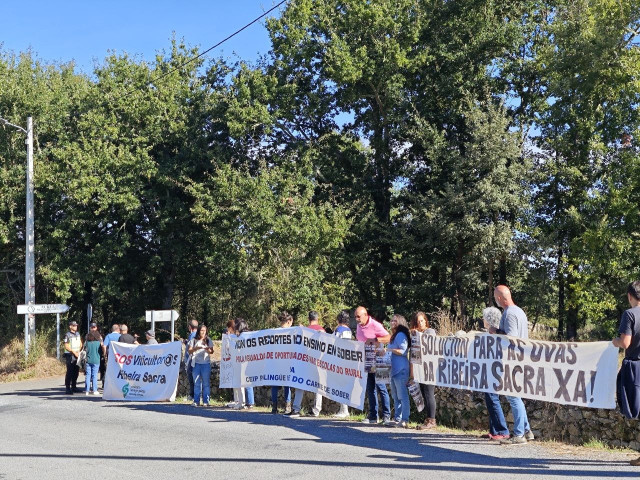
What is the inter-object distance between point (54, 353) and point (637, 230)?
22.4 metres

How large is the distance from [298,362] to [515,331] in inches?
203

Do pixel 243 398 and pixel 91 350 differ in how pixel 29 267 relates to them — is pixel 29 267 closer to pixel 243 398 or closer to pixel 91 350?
pixel 91 350

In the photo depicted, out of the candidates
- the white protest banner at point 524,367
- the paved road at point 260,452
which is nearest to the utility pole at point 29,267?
the paved road at point 260,452

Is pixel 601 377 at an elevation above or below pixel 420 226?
below

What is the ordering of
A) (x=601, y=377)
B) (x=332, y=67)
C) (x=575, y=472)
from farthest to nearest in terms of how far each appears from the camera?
(x=332, y=67) → (x=601, y=377) → (x=575, y=472)

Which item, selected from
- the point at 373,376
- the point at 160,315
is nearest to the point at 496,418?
the point at 373,376

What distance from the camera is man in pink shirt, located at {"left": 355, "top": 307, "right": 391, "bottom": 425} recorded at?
12492mm

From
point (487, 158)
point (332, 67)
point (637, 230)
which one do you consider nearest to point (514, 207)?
point (487, 158)

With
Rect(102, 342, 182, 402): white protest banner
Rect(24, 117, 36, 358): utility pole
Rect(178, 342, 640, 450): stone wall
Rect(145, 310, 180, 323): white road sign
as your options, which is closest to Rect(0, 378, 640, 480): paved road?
Rect(178, 342, 640, 450): stone wall

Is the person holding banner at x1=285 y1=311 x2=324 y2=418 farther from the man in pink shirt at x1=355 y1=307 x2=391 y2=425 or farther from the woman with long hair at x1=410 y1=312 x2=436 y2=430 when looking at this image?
the woman with long hair at x1=410 y1=312 x2=436 y2=430

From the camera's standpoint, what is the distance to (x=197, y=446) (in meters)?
10.8

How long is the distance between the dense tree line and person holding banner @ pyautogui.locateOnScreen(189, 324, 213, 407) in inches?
513

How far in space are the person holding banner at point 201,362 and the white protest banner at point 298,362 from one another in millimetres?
379

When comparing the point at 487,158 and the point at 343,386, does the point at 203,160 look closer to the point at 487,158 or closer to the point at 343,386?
the point at 487,158
